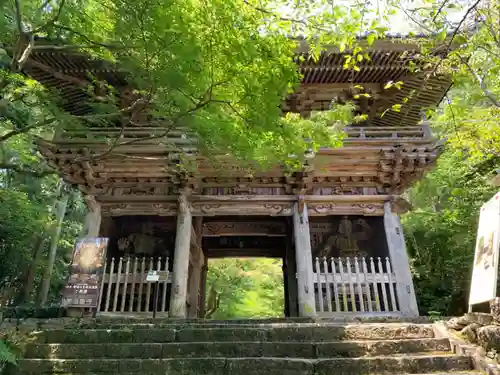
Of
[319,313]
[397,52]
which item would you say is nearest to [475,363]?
[319,313]

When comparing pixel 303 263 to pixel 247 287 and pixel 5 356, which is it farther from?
pixel 247 287

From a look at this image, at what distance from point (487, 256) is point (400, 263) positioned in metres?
4.16

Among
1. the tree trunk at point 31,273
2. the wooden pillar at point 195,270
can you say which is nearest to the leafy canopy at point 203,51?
the wooden pillar at point 195,270

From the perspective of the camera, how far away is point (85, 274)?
22.2 feet

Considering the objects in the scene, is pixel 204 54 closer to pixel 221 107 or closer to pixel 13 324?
pixel 221 107

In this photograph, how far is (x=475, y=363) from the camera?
396 centimetres

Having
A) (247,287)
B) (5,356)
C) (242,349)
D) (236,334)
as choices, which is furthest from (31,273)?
(242,349)

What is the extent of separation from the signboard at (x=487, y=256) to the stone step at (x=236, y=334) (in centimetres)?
98

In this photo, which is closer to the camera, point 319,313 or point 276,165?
point 319,313

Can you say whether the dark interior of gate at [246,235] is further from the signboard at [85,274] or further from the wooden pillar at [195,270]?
the signboard at [85,274]

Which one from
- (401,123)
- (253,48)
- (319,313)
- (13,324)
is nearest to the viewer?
(253,48)

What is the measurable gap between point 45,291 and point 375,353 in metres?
15.3

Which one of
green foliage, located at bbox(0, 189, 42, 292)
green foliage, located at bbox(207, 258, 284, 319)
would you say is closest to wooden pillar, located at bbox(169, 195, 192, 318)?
green foliage, located at bbox(207, 258, 284, 319)

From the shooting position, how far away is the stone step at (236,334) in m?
4.94
